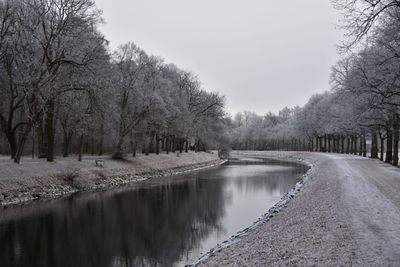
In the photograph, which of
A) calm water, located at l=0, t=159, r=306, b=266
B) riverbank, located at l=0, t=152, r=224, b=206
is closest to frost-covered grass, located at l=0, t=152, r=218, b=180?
riverbank, located at l=0, t=152, r=224, b=206

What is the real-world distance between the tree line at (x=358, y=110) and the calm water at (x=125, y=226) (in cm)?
941

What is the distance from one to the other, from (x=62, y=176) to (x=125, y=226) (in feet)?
42.2

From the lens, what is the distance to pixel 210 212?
22438 millimetres

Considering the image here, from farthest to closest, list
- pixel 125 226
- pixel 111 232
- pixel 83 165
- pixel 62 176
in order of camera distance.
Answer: pixel 83 165 → pixel 62 176 → pixel 125 226 → pixel 111 232

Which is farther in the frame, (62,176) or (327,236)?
(62,176)

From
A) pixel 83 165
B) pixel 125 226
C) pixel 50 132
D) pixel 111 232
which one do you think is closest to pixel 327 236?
pixel 111 232

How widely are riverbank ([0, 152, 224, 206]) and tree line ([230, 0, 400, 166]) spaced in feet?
65.1

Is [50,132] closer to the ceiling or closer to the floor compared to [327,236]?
closer to the ceiling

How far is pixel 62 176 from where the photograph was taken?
29359 millimetres

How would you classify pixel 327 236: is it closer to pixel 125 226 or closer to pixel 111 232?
pixel 111 232

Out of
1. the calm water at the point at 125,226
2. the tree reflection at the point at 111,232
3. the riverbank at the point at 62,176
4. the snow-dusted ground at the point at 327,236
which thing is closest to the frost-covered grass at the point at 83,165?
the riverbank at the point at 62,176

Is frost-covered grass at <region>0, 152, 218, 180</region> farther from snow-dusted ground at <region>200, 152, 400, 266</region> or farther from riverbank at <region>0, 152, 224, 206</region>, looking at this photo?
snow-dusted ground at <region>200, 152, 400, 266</region>

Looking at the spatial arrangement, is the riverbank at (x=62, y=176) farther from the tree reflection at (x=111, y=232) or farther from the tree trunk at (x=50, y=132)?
the tree reflection at (x=111, y=232)

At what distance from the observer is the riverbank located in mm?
23844
